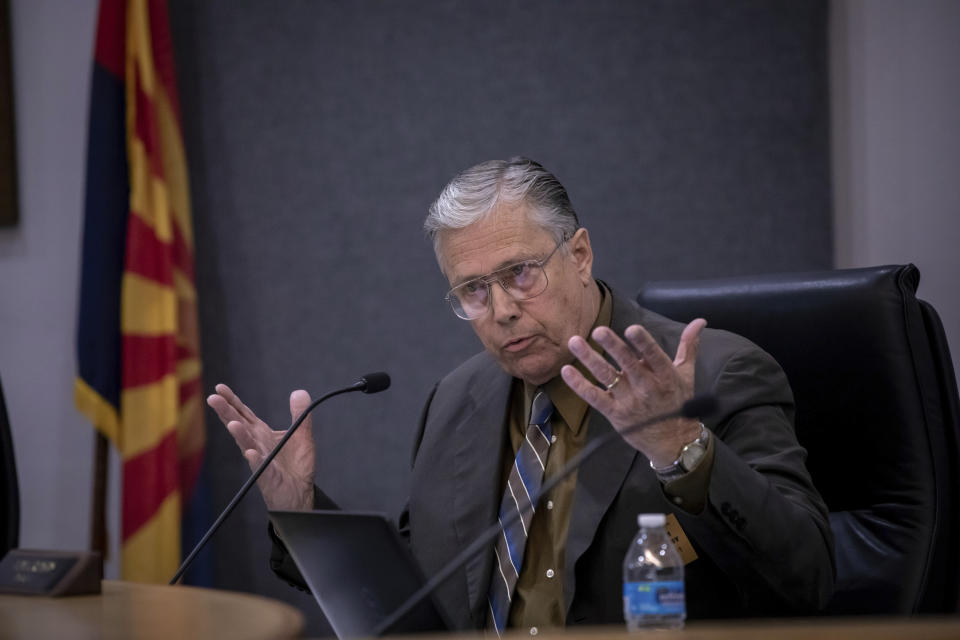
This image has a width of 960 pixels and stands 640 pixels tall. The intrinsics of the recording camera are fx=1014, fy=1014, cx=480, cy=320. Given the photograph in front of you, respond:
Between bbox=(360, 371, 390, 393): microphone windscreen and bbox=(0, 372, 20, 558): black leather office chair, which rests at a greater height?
bbox=(360, 371, 390, 393): microphone windscreen

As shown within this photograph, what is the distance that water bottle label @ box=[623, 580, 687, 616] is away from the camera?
107 cm

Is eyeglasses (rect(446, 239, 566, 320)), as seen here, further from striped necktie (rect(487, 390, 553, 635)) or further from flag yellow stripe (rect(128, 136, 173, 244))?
flag yellow stripe (rect(128, 136, 173, 244))

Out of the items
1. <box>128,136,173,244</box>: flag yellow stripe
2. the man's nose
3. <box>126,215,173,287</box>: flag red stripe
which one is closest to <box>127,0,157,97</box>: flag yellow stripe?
<box>128,136,173,244</box>: flag yellow stripe

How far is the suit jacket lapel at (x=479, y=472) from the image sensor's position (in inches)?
66.5

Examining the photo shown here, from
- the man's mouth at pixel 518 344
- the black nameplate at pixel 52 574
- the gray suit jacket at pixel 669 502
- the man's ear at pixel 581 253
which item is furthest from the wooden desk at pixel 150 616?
the man's ear at pixel 581 253

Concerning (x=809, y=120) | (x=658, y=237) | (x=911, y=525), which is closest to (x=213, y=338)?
(x=658, y=237)

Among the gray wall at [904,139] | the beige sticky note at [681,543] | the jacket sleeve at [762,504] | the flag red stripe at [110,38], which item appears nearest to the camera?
the jacket sleeve at [762,504]

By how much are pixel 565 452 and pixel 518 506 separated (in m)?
0.12

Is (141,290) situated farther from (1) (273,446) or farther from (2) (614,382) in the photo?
(2) (614,382)

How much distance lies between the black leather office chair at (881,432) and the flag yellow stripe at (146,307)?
1808mm

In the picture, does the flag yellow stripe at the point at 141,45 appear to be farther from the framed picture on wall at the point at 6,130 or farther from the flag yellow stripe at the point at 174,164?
the framed picture on wall at the point at 6,130

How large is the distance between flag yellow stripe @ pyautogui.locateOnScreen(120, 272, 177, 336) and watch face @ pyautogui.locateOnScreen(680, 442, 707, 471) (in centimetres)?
189

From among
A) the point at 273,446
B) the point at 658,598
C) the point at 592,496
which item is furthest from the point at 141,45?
the point at 658,598

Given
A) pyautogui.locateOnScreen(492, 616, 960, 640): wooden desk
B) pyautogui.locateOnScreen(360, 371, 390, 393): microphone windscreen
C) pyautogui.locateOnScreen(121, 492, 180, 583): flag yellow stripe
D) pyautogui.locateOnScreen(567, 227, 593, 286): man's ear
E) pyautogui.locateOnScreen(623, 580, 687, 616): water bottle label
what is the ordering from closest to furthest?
1. pyautogui.locateOnScreen(492, 616, 960, 640): wooden desk
2. pyautogui.locateOnScreen(623, 580, 687, 616): water bottle label
3. pyautogui.locateOnScreen(360, 371, 390, 393): microphone windscreen
4. pyautogui.locateOnScreen(567, 227, 593, 286): man's ear
5. pyautogui.locateOnScreen(121, 492, 180, 583): flag yellow stripe
